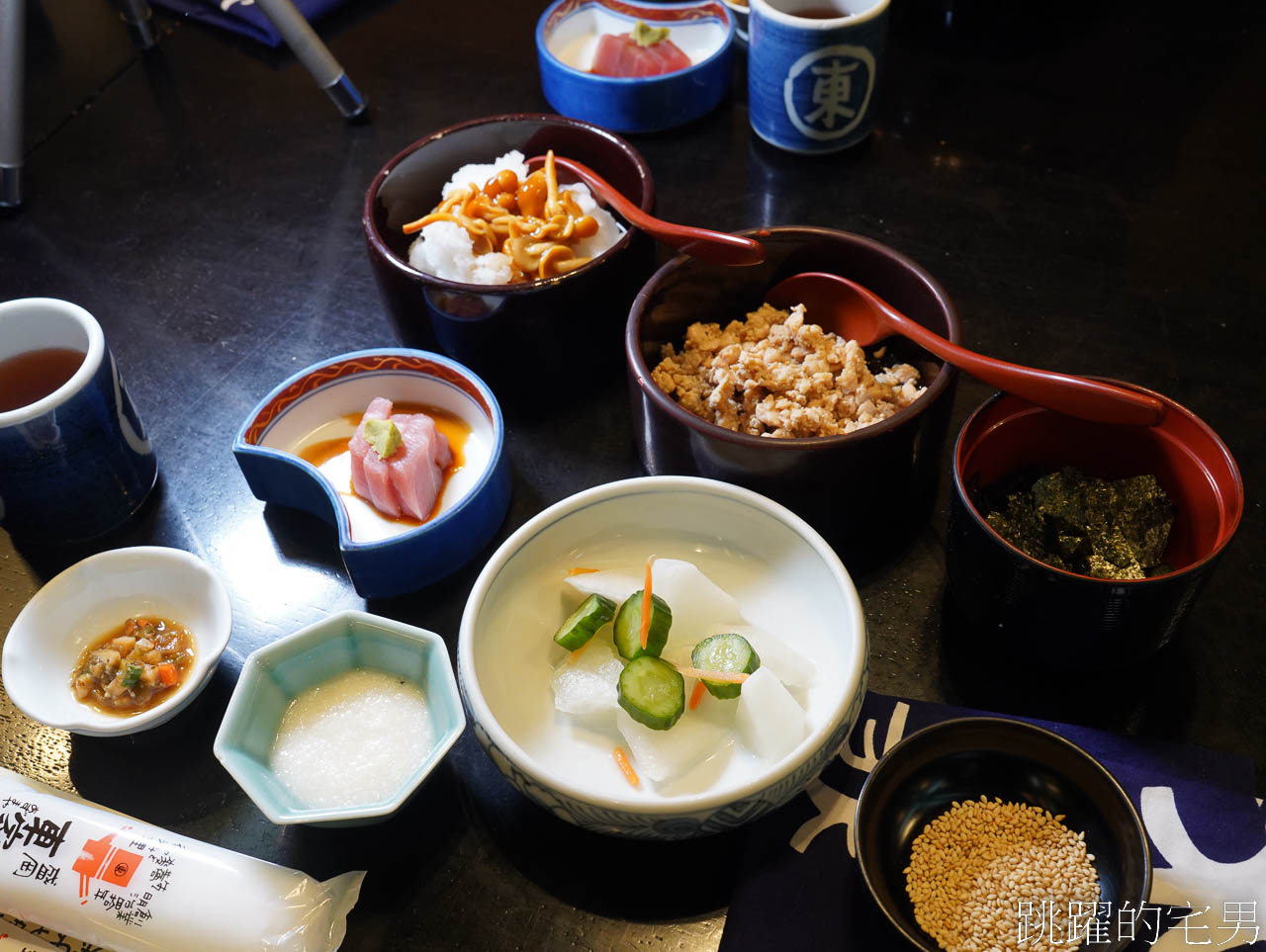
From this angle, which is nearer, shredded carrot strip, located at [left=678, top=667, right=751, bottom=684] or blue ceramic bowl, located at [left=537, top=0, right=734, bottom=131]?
shredded carrot strip, located at [left=678, top=667, right=751, bottom=684]

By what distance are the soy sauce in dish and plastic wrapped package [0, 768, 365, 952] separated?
530 millimetres

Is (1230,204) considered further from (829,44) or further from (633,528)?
(633,528)

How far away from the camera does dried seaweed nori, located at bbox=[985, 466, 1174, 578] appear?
3.57ft

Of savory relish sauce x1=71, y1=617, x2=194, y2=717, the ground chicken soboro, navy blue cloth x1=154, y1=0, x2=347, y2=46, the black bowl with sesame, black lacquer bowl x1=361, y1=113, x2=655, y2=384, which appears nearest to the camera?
the black bowl with sesame

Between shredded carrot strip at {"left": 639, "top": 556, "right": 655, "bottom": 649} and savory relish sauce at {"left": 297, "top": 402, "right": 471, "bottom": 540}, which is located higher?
shredded carrot strip at {"left": 639, "top": 556, "right": 655, "bottom": 649}

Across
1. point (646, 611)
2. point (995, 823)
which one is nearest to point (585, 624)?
point (646, 611)

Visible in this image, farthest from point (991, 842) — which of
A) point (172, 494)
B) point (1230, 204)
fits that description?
point (1230, 204)

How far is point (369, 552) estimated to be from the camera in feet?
3.98

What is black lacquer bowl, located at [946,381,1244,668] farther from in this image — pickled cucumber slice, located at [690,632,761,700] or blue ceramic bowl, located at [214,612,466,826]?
blue ceramic bowl, located at [214,612,466,826]

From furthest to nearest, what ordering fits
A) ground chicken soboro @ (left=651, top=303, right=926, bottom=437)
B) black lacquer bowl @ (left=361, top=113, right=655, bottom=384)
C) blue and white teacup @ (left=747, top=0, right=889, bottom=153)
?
blue and white teacup @ (left=747, top=0, right=889, bottom=153), black lacquer bowl @ (left=361, top=113, right=655, bottom=384), ground chicken soboro @ (left=651, top=303, right=926, bottom=437)

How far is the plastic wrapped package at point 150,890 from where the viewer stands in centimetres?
96

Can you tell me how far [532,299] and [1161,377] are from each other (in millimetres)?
878

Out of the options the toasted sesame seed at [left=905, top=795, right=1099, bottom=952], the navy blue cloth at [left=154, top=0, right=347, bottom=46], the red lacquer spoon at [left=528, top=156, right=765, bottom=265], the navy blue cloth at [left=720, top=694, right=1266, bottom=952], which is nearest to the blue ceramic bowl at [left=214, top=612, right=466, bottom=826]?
the navy blue cloth at [left=720, top=694, right=1266, bottom=952]

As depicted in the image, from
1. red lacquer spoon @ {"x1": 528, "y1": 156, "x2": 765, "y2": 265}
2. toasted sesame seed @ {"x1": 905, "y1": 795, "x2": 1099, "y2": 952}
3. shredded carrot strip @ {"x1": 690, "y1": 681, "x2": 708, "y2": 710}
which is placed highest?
red lacquer spoon @ {"x1": 528, "y1": 156, "x2": 765, "y2": 265}
